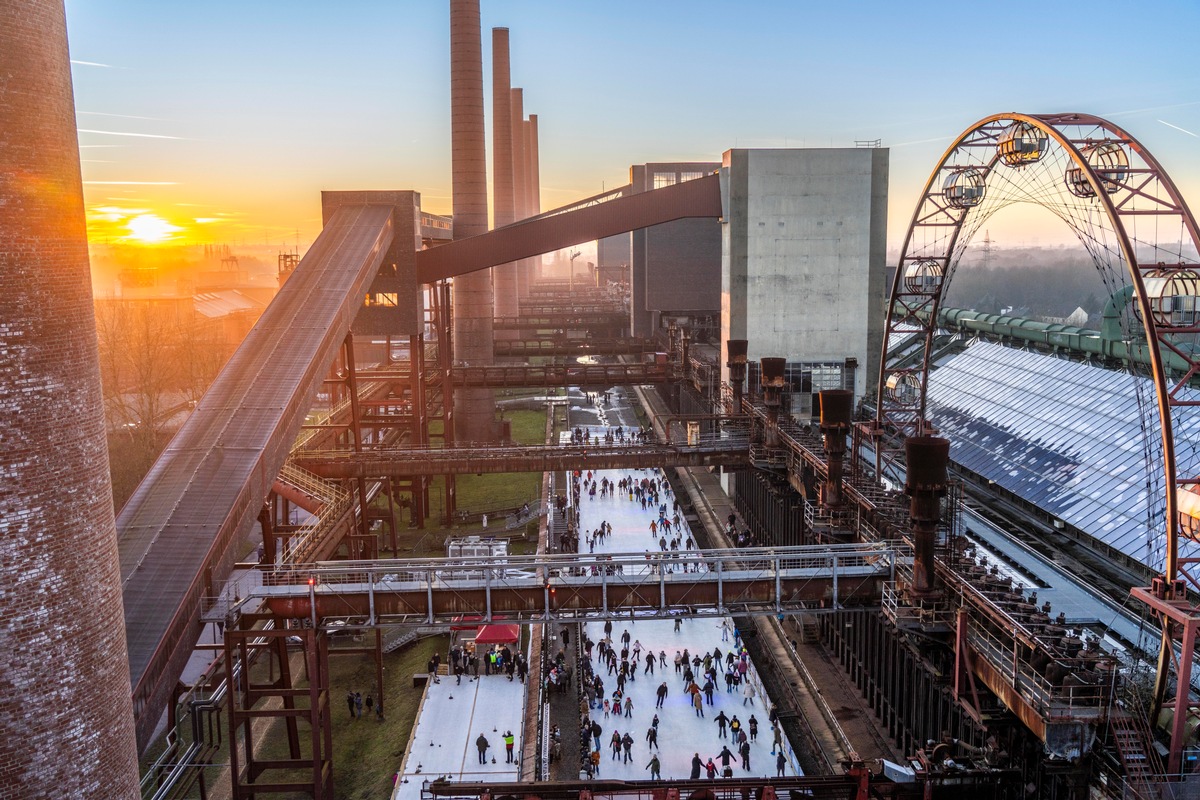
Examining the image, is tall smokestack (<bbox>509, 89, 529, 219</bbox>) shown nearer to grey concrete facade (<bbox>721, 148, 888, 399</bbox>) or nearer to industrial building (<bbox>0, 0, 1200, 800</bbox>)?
industrial building (<bbox>0, 0, 1200, 800</bbox>)

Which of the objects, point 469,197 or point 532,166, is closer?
point 469,197

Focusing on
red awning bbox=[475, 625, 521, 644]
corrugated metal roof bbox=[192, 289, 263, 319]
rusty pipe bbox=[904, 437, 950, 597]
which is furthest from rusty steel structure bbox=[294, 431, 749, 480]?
corrugated metal roof bbox=[192, 289, 263, 319]

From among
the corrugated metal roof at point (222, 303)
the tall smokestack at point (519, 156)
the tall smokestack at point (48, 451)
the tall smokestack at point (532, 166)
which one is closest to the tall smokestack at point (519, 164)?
the tall smokestack at point (519, 156)

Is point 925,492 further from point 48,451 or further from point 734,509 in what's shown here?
point 734,509

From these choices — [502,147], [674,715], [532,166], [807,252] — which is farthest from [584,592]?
[532,166]

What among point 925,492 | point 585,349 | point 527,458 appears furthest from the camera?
point 585,349

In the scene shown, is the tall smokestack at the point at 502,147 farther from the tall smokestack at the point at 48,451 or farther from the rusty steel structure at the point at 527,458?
the tall smokestack at the point at 48,451

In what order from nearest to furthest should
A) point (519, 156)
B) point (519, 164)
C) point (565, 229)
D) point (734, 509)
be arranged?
point (565, 229)
point (734, 509)
point (519, 156)
point (519, 164)
